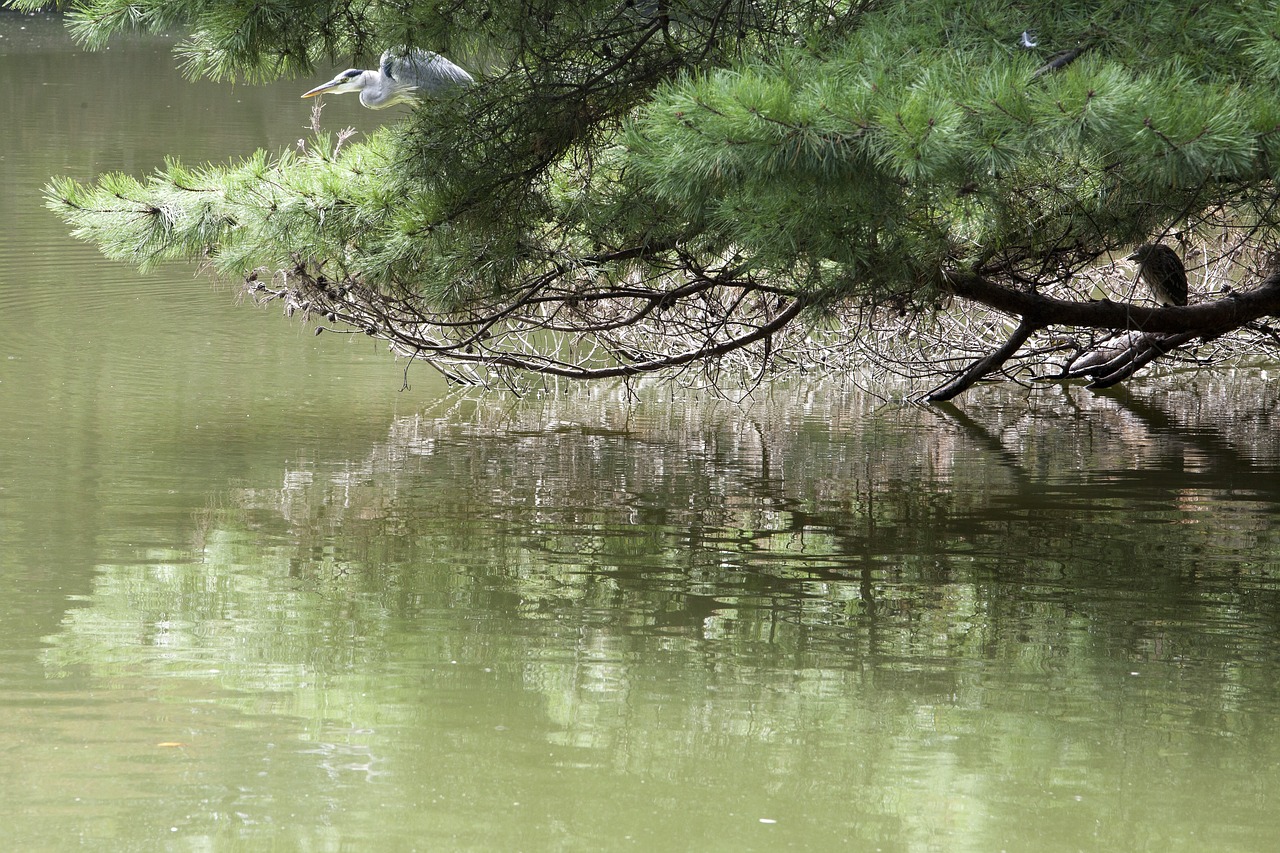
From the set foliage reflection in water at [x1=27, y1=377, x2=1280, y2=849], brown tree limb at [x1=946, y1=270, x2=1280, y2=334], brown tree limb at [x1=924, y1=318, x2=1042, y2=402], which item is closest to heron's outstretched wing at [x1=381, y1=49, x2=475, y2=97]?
foliage reflection in water at [x1=27, y1=377, x2=1280, y2=849]

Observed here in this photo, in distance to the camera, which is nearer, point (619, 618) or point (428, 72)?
point (619, 618)

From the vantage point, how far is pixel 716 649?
423 centimetres

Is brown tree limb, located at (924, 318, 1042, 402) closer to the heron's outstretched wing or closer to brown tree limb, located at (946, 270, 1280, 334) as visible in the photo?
brown tree limb, located at (946, 270, 1280, 334)

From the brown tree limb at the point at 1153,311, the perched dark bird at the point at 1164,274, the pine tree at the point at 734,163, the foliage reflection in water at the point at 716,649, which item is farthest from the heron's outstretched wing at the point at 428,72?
the perched dark bird at the point at 1164,274

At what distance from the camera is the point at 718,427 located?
301 inches

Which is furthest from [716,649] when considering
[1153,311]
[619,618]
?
[1153,311]

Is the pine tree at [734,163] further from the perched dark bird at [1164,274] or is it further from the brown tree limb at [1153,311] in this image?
the perched dark bird at [1164,274]

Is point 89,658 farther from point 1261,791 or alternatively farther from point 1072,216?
point 1072,216

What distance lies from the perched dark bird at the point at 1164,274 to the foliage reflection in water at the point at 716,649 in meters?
0.79

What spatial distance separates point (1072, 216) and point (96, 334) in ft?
19.6

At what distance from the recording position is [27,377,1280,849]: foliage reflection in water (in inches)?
129

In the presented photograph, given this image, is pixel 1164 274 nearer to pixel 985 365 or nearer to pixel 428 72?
pixel 985 365

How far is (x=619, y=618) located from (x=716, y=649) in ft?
1.24

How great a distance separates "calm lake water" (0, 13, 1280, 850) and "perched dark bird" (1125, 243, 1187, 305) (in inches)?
31.4
